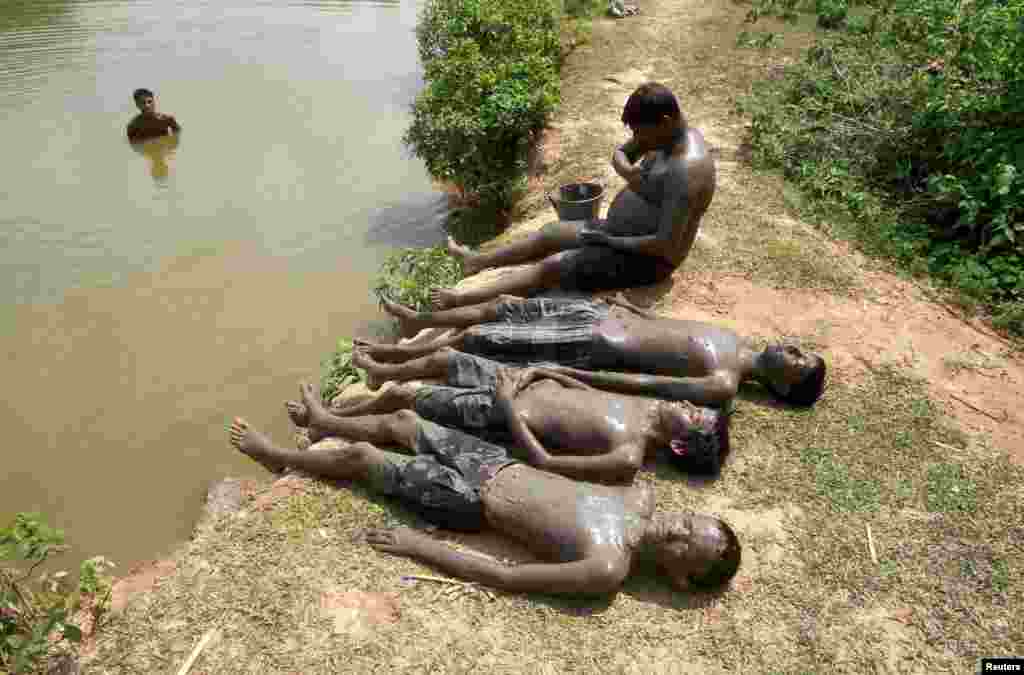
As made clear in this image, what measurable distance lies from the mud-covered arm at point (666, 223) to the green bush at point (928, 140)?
2.45 meters

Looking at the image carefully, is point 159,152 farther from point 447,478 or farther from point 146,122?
point 447,478

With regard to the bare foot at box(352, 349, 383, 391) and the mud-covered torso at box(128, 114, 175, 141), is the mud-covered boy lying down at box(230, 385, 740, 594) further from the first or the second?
the mud-covered torso at box(128, 114, 175, 141)

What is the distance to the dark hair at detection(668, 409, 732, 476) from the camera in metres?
3.68

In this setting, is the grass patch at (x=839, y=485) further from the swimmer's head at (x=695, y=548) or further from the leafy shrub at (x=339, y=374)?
the leafy shrub at (x=339, y=374)

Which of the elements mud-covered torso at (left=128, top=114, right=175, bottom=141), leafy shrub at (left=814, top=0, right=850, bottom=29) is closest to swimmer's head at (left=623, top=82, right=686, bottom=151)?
mud-covered torso at (left=128, top=114, right=175, bottom=141)

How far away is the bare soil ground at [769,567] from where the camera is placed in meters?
3.03

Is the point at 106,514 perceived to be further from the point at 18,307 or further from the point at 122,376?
the point at 18,307

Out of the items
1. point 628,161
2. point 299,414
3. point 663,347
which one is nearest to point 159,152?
point 299,414

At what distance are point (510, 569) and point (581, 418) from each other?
2.87 feet

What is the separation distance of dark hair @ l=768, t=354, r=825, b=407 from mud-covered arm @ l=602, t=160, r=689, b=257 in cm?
116

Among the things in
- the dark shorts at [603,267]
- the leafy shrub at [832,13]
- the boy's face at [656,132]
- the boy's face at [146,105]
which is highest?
the leafy shrub at [832,13]

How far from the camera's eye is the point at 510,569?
3162 millimetres

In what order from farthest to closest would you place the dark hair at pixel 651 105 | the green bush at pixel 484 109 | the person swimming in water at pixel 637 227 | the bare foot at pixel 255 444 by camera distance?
the green bush at pixel 484 109 < the person swimming in water at pixel 637 227 < the dark hair at pixel 651 105 < the bare foot at pixel 255 444

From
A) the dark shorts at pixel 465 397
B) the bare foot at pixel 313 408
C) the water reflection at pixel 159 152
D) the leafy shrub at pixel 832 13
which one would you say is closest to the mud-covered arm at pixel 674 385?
the dark shorts at pixel 465 397
